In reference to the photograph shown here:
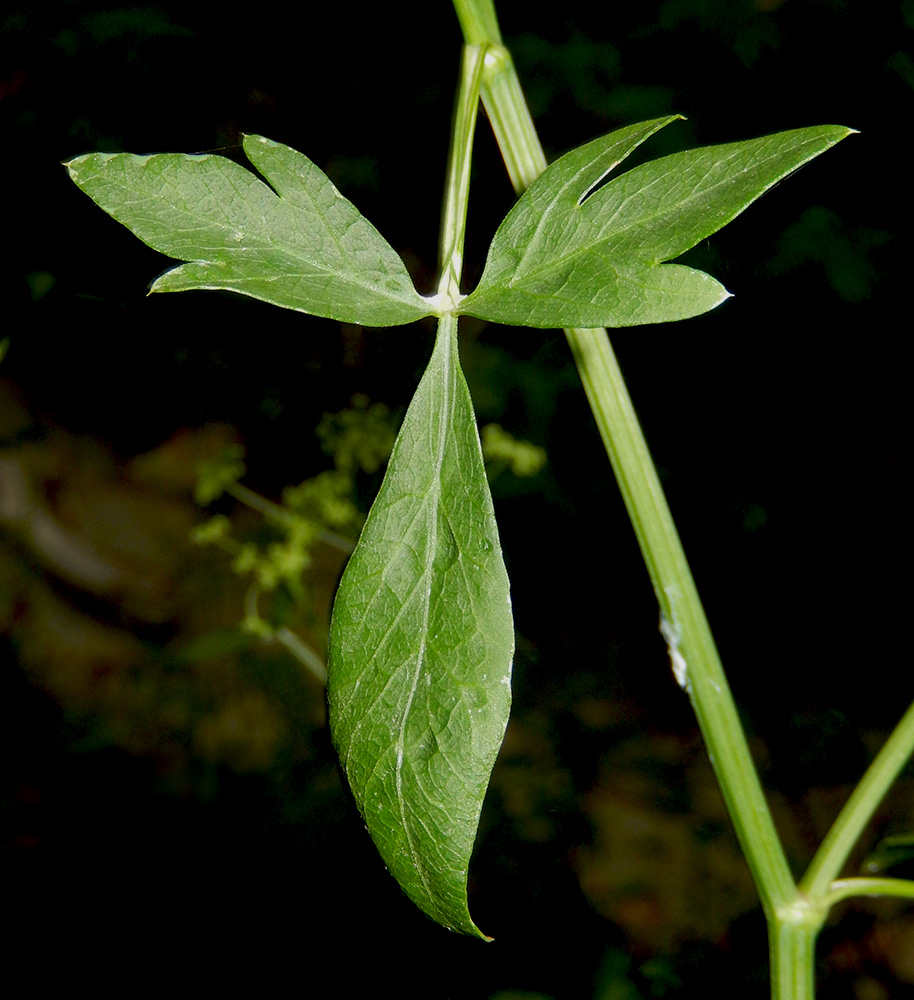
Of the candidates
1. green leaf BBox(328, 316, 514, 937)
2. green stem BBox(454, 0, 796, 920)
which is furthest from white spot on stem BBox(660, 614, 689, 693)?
green leaf BBox(328, 316, 514, 937)

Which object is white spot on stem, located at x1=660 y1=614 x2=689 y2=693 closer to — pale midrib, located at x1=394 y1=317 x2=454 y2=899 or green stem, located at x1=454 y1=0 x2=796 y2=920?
green stem, located at x1=454 y1=0 x2=796 y2=920

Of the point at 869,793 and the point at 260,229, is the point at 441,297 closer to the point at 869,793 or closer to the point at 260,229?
the point at 260,229

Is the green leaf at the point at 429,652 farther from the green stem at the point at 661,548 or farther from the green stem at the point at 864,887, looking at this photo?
the green stem at the point at 864,887

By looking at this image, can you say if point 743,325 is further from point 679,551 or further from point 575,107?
point 679,551

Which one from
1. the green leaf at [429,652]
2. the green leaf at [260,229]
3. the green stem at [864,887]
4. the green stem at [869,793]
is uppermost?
the green leaf at [260,229]

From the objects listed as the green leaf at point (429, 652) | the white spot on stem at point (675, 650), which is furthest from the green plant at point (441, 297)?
the white spot on stem at point (675, 650)

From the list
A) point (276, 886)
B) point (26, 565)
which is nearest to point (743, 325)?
point (276, 886)

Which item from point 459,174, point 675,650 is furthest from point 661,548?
point 459,174
